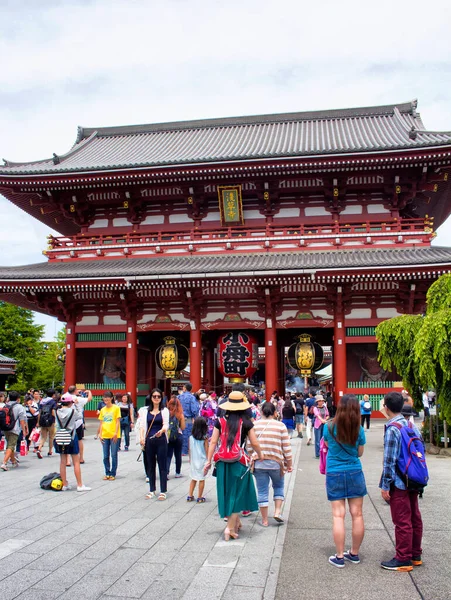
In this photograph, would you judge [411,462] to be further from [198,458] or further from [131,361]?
[131,361]

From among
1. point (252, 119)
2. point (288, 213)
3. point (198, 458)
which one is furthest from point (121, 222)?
point (198, 458)

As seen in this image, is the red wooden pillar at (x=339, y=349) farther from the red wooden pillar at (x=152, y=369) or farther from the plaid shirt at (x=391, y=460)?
the plaid shirt at (x=391, y=460)

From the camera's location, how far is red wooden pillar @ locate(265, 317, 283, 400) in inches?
835

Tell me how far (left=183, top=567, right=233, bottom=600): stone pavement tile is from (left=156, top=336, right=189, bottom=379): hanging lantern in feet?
56.6

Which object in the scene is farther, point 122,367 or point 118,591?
point 122,367

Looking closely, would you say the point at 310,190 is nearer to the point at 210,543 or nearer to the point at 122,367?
the point at 122,367

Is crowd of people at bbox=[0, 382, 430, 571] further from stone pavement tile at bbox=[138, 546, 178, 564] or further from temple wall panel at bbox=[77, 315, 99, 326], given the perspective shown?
temple wall panel at bbox=[77, 315, 99, 326]

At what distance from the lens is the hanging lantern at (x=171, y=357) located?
2238 centimetres

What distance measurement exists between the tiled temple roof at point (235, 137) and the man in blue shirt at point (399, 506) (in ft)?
56.2

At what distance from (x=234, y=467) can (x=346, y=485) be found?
1497 millimetres

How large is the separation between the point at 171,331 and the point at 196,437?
15.5 meters

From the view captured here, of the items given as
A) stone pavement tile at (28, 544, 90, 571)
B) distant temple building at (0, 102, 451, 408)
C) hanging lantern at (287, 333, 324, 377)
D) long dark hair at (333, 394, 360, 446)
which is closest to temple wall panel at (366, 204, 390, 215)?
distant temple building at (0, 102, 451, 408)

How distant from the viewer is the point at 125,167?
71.2 feet

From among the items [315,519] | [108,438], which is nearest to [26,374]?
[108,438]
